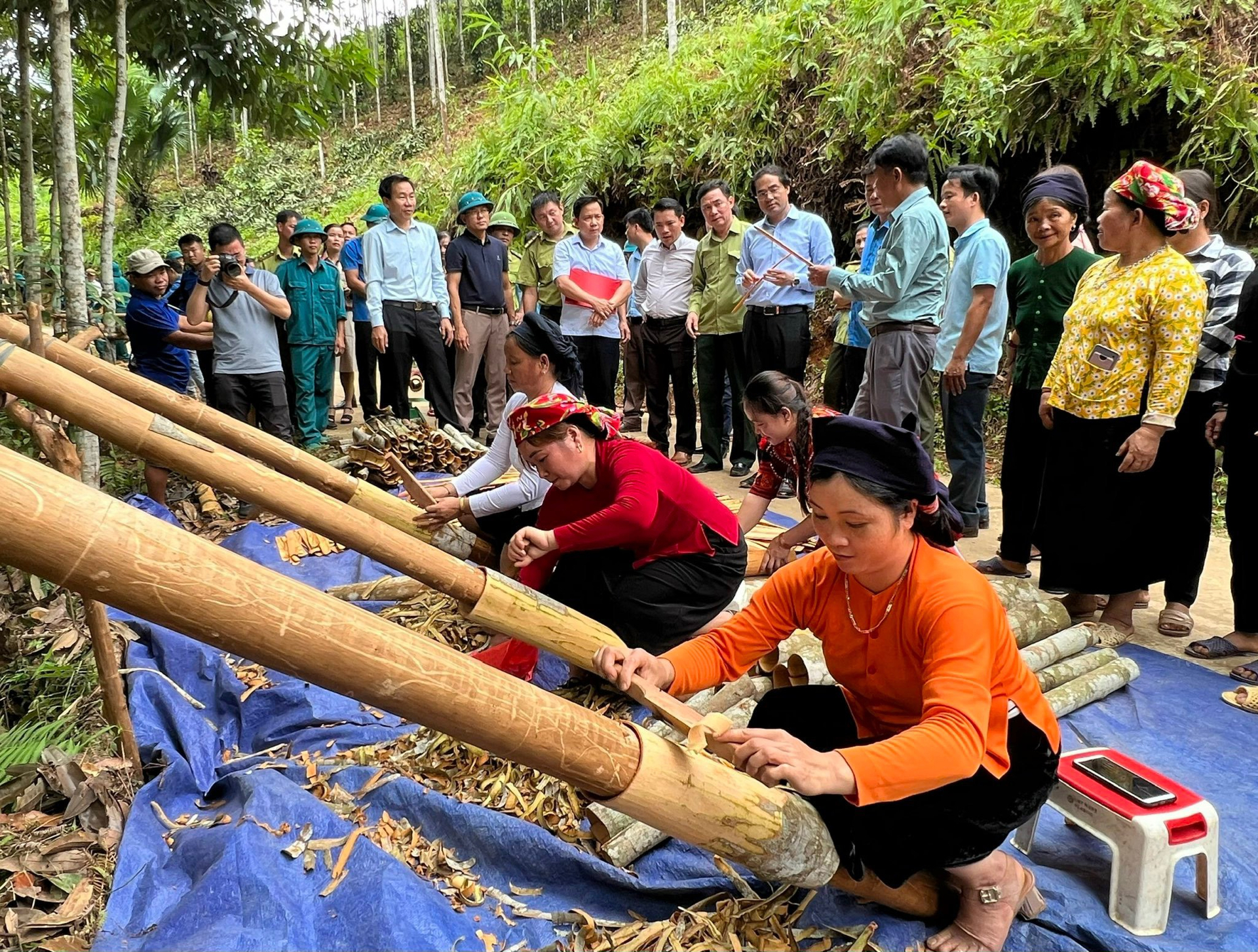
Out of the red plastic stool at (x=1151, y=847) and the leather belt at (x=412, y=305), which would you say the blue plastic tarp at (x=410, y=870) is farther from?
the leather belt at (x=412, y=305)

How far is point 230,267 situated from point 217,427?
322 cm

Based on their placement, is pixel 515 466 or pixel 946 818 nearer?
pixel 946 818

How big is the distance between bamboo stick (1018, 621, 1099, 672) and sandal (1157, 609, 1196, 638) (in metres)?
0.44

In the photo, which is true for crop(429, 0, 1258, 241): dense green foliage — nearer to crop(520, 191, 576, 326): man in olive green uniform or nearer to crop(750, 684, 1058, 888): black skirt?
crop(520, 191, 576, 326): man in olive green uniform

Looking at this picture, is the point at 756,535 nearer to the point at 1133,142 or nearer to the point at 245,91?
the point at 1133,142

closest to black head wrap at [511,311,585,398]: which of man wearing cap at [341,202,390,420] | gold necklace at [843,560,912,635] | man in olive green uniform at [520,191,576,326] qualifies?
gold necklace at [843,560,912,635]

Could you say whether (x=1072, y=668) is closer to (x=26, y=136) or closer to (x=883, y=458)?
(x=883, y=458)

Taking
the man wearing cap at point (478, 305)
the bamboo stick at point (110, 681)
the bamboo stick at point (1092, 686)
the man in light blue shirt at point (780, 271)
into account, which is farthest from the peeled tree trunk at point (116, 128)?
the bamboo stick at point (1092, 686)

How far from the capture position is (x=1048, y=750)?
1.90m

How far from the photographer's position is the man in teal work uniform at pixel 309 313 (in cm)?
716

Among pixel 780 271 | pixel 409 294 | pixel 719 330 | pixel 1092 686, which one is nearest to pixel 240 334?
pixel 409 294

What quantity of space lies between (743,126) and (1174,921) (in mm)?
10080

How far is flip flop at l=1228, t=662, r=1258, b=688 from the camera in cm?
316

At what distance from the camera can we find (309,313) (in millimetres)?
7258
